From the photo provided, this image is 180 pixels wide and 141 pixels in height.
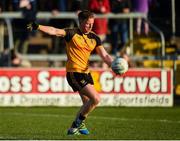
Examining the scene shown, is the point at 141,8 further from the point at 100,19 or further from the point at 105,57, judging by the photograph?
the point at 105,57

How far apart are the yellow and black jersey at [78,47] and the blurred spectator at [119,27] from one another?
8671mm

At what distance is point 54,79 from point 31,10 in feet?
7.79

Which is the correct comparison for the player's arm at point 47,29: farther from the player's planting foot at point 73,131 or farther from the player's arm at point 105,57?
the player's planting foot at point 73,131

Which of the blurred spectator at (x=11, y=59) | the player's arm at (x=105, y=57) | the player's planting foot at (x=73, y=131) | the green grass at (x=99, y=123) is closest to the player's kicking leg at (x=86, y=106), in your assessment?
the player's planting foot at (x=73, y=131)

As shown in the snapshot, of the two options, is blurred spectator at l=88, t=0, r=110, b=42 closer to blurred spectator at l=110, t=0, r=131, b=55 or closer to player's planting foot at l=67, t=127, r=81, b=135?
blurred spectator at l=110, t=0, r=131, b=55

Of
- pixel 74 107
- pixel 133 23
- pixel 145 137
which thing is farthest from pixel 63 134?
pixel 133 23

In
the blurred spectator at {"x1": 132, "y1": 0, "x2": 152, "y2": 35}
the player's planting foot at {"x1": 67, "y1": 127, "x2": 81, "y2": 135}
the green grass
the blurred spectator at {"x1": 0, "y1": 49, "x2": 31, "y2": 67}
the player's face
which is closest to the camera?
the green grass

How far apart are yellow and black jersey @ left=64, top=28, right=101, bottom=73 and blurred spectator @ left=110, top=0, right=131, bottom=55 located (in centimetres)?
867

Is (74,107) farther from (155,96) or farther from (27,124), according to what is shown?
(27,124)

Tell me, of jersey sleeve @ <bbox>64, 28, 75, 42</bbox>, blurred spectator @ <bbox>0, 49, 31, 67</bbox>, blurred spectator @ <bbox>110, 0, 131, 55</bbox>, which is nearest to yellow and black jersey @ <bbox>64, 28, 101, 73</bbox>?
jersey sleeve @ <bbox>64, 28, 75, 42</bbox>

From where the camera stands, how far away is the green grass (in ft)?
40.8

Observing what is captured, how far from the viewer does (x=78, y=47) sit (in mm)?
13188

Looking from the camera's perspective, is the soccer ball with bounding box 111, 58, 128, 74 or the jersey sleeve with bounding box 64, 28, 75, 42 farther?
the jersey sleeve with bounding box 64, 28, 75, 42

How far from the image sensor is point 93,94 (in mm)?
12781
